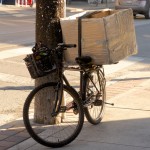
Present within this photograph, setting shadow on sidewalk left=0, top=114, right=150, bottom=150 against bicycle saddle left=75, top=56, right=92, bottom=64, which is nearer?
shadow on sidewalk left=0, top=114, right=150, bottom=150

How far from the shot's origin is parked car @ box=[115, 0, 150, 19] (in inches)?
1046

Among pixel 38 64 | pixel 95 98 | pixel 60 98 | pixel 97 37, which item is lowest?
pixel 95 98

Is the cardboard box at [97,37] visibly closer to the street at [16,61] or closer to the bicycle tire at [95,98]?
the bicycle tire at [95,98]

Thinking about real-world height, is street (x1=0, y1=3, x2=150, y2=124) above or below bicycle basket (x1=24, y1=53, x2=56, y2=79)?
below

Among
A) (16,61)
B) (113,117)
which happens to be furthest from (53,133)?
(16,61)

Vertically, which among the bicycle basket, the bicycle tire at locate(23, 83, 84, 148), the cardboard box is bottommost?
the bicycle tire at locate(23, 83, 84, 148)

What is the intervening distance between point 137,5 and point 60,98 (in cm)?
2104

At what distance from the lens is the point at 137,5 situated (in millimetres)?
26547

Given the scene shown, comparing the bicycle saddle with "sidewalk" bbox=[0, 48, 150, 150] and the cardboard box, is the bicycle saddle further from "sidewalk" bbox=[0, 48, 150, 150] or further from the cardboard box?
"sidewalk" bbox=[0, 48, 150, 150]

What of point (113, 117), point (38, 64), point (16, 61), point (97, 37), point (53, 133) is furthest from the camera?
point (16, 61)

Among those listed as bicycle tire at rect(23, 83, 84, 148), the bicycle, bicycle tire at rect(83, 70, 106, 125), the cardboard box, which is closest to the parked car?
bicycle tire at rect(83, 70, 106, 125)

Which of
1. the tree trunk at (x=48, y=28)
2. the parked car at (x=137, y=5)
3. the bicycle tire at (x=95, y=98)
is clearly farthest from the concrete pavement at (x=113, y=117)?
the parked car at (x=137, y=5)

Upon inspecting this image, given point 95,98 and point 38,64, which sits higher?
point 38,64

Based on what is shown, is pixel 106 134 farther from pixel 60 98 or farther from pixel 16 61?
pixel 16 61
